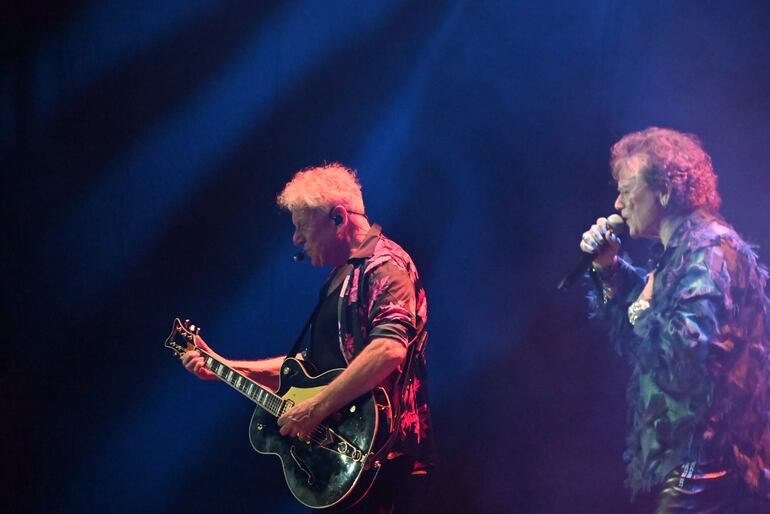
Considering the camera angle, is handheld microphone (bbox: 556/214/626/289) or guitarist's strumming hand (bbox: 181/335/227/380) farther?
guitarist's strumming hand (bbox: 181/335/227/380)

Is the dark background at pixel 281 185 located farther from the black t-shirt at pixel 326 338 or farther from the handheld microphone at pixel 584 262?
the black t-shirt at pixel 326 338

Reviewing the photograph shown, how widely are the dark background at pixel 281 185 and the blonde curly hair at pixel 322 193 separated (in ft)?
1.49

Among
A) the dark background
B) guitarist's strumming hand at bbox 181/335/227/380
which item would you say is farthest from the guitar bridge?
the dark background

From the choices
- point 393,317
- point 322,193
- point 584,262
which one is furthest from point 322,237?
point 584,262

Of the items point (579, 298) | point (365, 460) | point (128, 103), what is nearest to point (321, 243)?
point (365, 460)

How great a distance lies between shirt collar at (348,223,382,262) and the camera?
9.43 ft

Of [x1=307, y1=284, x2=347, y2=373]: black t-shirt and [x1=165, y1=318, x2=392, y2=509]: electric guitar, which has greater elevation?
[x1=307, y1=284, x2=347, y2=373]: black t-shirt

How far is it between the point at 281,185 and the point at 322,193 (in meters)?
0.66

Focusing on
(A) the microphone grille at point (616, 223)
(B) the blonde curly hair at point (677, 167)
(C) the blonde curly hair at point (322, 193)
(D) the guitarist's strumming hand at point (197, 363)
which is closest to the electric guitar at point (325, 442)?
(D) the guitarist's strumming hand at point (197, 363)

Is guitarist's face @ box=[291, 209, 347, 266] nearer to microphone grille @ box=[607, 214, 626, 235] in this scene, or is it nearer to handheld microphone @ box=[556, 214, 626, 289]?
handheld microphone @ box=[556, 214, 626, 289]

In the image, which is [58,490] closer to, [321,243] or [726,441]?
[321,243]

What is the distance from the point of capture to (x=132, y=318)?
358 centimetres

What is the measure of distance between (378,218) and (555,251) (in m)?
0.77

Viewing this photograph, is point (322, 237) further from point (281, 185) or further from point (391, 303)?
point (281, 185)
